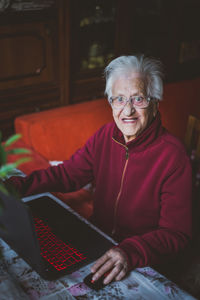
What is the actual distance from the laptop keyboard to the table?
45mm

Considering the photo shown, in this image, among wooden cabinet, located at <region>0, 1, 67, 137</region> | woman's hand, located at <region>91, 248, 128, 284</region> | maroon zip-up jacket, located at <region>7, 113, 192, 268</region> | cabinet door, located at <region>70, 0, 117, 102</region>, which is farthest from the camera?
cabinet door, located at <region>70, 0, 117, 102</region>

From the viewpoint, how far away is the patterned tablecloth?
93cm

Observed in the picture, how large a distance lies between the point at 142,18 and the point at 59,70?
0.91 meters

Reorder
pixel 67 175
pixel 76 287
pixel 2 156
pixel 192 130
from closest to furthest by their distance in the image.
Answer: pixel 2 156 < pixel 76 287 < pixel 67 175 < pixel 192 130

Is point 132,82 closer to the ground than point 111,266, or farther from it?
farther from it

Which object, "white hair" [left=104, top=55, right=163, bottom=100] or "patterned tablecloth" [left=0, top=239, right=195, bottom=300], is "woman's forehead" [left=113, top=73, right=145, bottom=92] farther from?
"patterned tablecloth" [left=0, top=239, right=195, bottom=300]

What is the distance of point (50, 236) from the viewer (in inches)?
45.4

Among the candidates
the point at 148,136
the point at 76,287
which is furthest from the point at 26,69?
the point at 76,287

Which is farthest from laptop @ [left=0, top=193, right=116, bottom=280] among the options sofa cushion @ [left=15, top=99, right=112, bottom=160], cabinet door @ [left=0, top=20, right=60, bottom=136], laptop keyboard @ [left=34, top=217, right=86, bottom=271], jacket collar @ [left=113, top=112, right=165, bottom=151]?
cabinet door @ [left=0, top=20, right=60, bottom=136]

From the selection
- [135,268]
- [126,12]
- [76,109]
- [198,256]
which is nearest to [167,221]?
[135,268]

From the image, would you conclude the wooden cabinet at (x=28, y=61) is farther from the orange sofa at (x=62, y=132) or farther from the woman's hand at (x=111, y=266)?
the woman's hand at (x=111, y=266)

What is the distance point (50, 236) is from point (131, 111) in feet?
1.82

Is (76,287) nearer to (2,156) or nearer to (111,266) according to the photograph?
(111,266)

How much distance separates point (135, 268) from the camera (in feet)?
3.41
